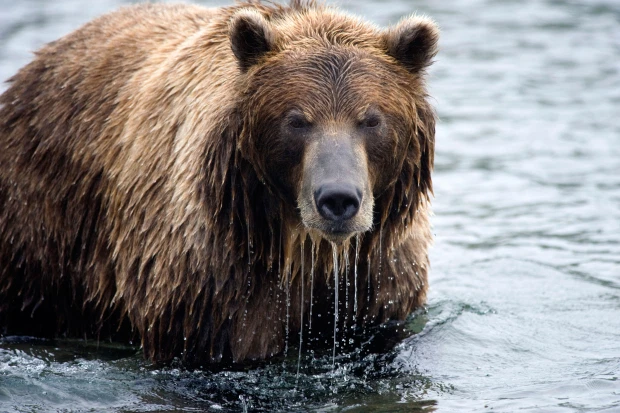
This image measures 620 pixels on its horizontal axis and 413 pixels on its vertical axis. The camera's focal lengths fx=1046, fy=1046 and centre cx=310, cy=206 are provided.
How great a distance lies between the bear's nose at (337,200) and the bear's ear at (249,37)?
3.58 feet

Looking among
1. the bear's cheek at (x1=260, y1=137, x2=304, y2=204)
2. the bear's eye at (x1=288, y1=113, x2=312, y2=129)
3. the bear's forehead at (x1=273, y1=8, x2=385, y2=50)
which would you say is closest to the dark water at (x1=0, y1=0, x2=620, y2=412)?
the bear's cheek at (x1=260, y1=137, x2=304, y2=204)

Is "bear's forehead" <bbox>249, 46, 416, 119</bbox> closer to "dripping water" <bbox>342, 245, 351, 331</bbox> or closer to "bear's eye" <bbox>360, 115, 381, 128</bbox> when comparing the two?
"bear's eye" <bbox>360, 115, 381, 128</bbox>

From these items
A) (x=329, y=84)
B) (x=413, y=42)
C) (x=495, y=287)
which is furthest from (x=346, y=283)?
(x=495, y=287)

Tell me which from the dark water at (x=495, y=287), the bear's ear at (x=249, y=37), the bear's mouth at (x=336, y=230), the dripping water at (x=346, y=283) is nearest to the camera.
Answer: the bear's mouth at (x=336, y=230)

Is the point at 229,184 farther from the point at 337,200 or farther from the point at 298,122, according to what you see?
the point at 337,200

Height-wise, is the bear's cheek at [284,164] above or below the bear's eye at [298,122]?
below

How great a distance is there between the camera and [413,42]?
6594 millimetres

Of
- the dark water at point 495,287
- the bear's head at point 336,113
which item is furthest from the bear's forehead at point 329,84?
the dark water at point 495,287

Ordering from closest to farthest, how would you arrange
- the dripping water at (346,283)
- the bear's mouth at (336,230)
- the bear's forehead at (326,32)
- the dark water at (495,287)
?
the bear's mouth at (336,230), the bear's forehead at (326,32), the dripping water at (346,283), the dark water at (495,287)

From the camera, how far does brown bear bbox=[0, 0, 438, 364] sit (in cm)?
635

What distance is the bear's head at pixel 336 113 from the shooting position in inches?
241

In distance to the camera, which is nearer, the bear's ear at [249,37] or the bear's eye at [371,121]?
the bear's eye at [371,121]

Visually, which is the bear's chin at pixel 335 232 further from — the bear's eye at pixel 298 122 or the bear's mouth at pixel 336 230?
the bear's eye at pixel 298 122

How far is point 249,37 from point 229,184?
928 mm
